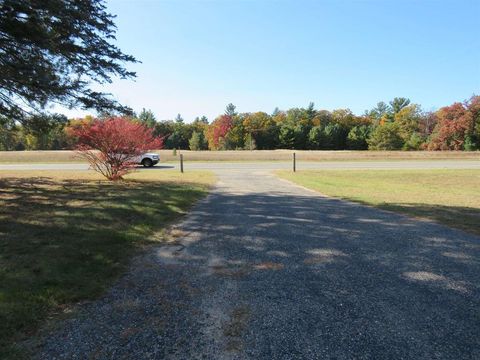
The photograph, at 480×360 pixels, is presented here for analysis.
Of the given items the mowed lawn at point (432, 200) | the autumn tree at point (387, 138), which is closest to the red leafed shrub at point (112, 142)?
the mowed lawn at point (432, 200)

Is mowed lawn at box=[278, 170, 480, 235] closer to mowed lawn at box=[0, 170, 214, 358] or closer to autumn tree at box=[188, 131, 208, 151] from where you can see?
mowed lawn at box=[0, 170, 214, 358]

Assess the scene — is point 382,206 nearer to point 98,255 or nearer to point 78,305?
point 98,255

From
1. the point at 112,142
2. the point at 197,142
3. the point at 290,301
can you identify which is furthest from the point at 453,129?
the point at 290,301

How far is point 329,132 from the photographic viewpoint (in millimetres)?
80312

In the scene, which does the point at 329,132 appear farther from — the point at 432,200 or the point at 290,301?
the point at 290,301

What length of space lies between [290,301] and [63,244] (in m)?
3.55

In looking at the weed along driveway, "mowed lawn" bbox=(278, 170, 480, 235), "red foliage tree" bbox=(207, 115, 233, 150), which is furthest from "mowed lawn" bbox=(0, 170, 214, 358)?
"red foliage tree" bbox=(207, 115, 233, 150)

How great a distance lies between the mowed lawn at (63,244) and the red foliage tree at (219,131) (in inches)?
2503

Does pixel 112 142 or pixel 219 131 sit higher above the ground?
pixel 219 131

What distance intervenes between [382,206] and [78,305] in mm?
8137

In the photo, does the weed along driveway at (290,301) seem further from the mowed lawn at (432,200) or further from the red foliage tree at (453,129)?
the red foliage tree at (453,129)

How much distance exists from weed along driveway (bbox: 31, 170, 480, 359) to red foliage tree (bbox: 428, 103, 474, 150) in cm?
6563

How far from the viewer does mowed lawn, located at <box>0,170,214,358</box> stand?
3.35 m

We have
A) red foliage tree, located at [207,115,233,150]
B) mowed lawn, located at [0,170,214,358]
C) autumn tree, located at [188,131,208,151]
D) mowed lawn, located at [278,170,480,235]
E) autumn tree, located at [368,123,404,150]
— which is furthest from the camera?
autumn tree, located at [188,131,208,151]
